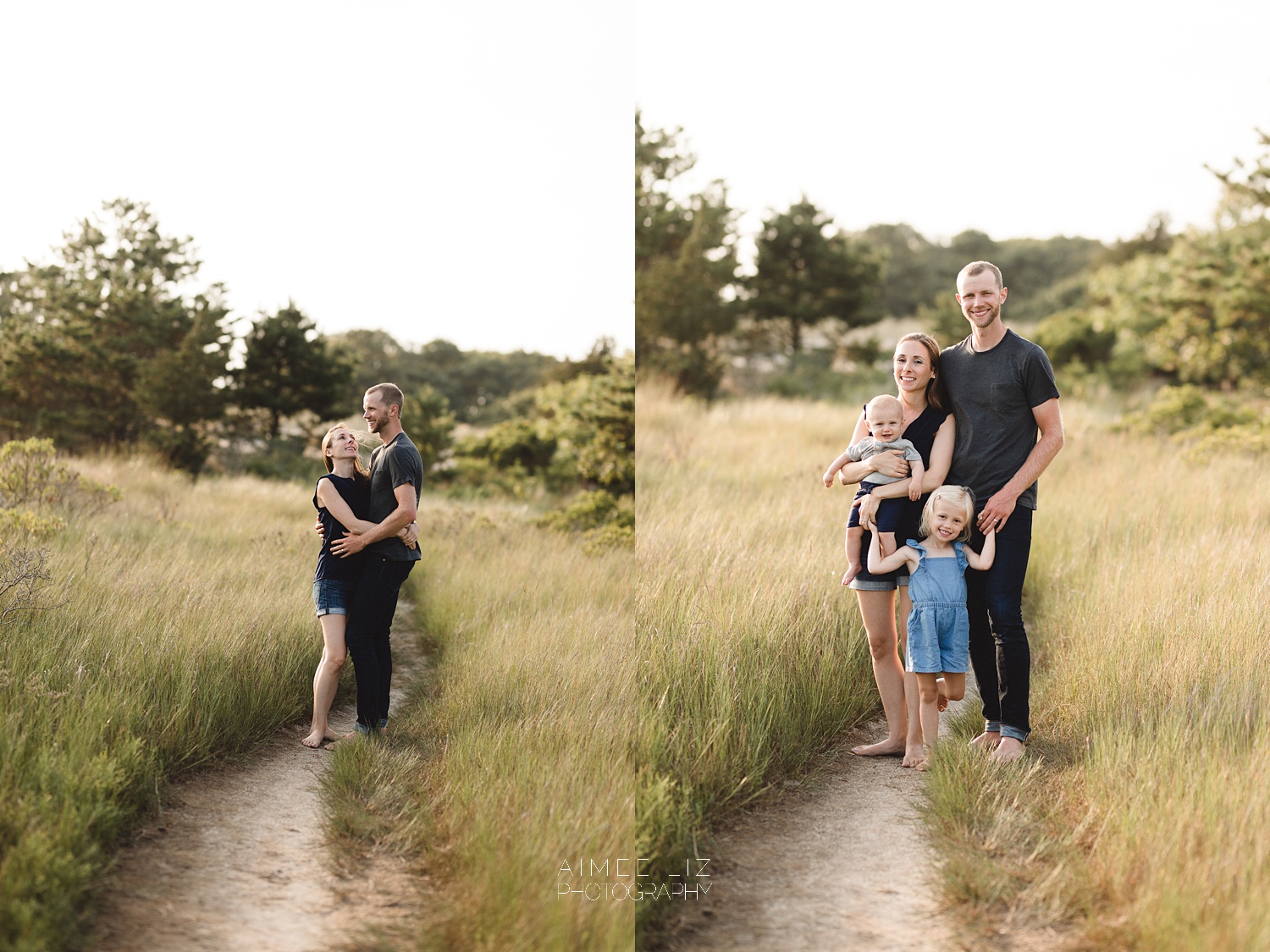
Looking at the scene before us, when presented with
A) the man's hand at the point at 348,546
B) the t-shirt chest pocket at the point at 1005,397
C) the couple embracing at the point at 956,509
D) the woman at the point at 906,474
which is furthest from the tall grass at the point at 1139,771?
the man's hand at the point at 348,546

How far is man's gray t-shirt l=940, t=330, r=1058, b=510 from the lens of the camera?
4258mm

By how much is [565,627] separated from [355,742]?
1.86 m

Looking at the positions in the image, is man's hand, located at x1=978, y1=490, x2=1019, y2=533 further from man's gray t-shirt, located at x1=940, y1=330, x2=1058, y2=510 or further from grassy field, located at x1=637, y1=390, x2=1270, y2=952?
grassy field, located at x1=637, y1=390, x2=1270, y2=952

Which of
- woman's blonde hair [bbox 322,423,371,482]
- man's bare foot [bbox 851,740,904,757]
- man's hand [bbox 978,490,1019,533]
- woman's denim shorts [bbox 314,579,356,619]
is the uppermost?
woman's blonde hair [bbox 322,423,371,482]

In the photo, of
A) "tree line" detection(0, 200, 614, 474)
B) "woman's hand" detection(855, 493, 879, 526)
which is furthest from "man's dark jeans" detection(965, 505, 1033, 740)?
"tree line" detection(0, 200, 614, 474)

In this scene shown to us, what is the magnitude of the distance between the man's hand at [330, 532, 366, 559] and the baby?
7.96 ft

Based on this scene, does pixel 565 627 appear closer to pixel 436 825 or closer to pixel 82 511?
pixel 436 825

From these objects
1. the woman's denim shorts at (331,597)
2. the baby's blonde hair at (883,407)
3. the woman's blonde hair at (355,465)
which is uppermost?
the baby's blonde hair at (883,407)

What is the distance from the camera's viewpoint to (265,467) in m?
16.2

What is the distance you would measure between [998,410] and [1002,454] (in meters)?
0.21

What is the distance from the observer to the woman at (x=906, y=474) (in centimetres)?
429

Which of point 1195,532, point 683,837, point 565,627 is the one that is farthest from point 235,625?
point 1195,532

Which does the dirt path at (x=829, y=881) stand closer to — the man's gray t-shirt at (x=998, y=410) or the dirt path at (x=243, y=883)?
the dirt path at (x=243, y=883)

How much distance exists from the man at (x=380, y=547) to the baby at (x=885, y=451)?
87.4 inches
